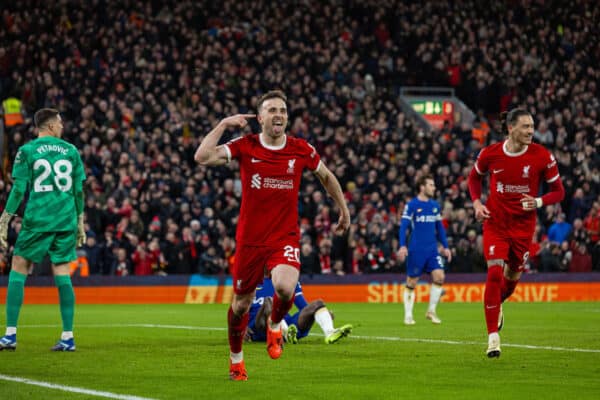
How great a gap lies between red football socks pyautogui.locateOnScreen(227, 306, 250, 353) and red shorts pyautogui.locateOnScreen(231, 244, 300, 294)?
0.24 meters

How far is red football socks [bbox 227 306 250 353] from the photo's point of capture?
9680 millimetres

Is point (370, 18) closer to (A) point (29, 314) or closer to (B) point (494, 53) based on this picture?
(B) point (494, 53)

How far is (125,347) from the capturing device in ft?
43.4

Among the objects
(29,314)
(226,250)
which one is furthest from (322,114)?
(29,314)

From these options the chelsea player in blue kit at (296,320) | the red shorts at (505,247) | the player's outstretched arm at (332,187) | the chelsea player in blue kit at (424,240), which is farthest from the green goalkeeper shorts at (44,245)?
the chelsea player in blue kit at (424,240)

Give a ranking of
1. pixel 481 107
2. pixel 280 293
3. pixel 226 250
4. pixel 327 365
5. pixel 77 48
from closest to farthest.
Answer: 1. pixel 280 293
2. pixel 327 365
3. pixel 226 250
4. pixel 77 48
5. pixel 481 107

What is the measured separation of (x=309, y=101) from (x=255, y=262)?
25.0 m

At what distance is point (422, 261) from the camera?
20203 mm

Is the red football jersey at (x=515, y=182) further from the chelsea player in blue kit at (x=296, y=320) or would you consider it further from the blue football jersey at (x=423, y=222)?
the blue football jersey at (x=423, y=222)

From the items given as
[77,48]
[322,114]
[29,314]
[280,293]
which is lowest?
[29,314]

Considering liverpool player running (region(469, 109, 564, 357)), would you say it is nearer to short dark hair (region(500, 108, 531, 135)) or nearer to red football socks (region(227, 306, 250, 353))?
short dark hair (region(500, 108, 531, 135))

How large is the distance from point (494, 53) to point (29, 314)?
22.8 meters

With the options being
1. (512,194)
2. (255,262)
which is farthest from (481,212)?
(255,262)

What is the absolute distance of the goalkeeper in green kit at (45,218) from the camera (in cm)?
1264
